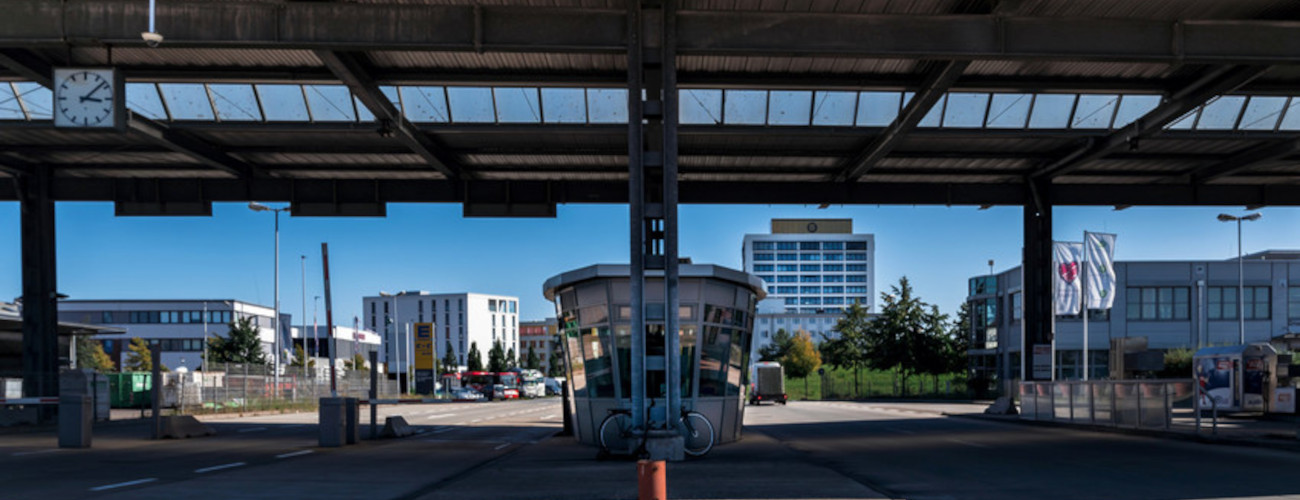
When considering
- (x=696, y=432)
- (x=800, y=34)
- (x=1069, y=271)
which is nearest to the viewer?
(x=800, y=34)

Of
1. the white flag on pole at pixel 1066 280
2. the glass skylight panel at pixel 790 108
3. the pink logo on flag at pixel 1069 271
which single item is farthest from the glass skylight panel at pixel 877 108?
the pink logo on flag at pixel 1069 271

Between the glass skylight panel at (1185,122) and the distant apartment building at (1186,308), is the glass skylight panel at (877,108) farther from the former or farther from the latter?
the distant apartment building at (1186,308)

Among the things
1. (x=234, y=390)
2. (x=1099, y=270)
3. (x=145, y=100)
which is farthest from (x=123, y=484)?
(x=234, y=390)

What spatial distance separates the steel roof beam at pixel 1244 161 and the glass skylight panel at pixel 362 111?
20793 mm

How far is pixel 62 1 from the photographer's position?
18.7 metres

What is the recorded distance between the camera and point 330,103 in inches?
1005

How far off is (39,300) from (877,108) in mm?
23948

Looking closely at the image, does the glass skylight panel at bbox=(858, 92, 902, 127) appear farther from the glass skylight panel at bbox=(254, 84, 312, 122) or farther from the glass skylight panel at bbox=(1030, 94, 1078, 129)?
the glass skylight panel at bbox=(254, 84, 312, 122)

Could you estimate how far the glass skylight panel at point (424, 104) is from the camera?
25.0m

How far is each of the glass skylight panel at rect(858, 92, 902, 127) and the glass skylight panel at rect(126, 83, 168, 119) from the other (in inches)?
591

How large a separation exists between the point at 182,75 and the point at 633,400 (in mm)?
11027

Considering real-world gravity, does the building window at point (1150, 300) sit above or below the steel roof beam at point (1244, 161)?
below

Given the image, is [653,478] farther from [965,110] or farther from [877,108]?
[965,110]

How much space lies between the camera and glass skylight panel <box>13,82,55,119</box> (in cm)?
2464
